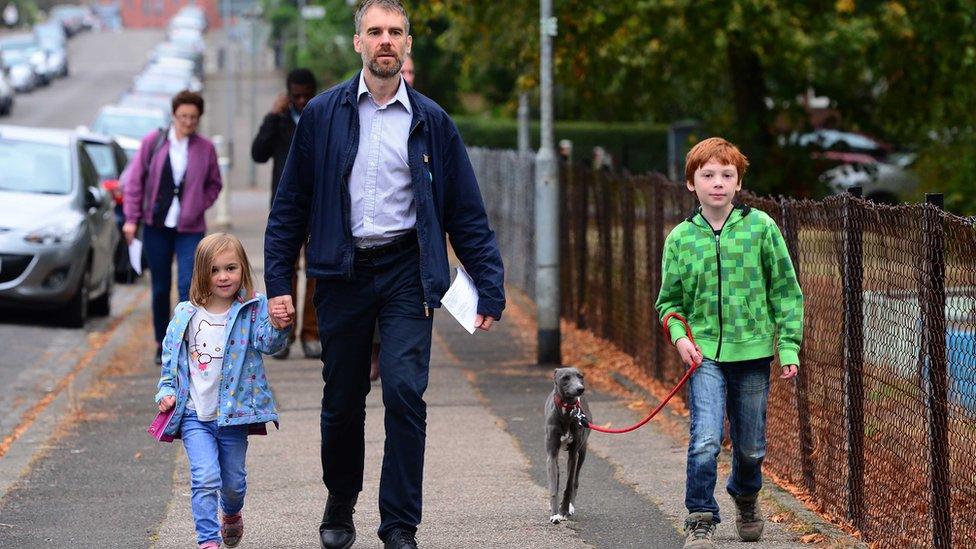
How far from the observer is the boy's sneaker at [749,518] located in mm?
6332

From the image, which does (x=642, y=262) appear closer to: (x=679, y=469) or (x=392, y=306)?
(x=679, y=469)

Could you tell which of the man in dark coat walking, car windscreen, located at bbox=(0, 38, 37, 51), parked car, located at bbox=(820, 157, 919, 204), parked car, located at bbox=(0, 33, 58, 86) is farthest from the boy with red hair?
car windscreen, located at bbox=(0, 38, 37, 51)

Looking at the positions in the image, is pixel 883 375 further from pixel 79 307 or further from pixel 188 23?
pixel 188 23

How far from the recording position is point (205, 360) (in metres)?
6.01

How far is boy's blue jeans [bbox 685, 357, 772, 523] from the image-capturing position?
19.9 feet

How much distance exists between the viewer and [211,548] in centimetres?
594

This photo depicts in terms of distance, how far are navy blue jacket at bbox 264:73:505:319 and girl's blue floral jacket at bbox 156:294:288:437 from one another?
191 mm

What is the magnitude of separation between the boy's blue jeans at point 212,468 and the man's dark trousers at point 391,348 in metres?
0.41

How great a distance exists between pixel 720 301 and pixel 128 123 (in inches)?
955

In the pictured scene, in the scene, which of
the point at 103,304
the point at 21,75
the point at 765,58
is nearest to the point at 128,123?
the point at 765,58

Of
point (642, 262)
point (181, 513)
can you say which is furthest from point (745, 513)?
point (642, 262)

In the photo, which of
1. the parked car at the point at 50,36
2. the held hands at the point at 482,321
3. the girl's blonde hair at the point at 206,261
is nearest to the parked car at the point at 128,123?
the girl's blonde hair at the point at 206,261

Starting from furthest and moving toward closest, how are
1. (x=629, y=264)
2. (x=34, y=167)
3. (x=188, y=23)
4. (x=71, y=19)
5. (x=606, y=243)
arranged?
(x=71, y=19), (x=188, y=23), (x=34, y=167), (x=606, y=243), (x=629, y=264)

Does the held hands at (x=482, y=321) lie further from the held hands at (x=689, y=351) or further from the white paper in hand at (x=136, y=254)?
the white paper in hand at (x=136, y=254)
